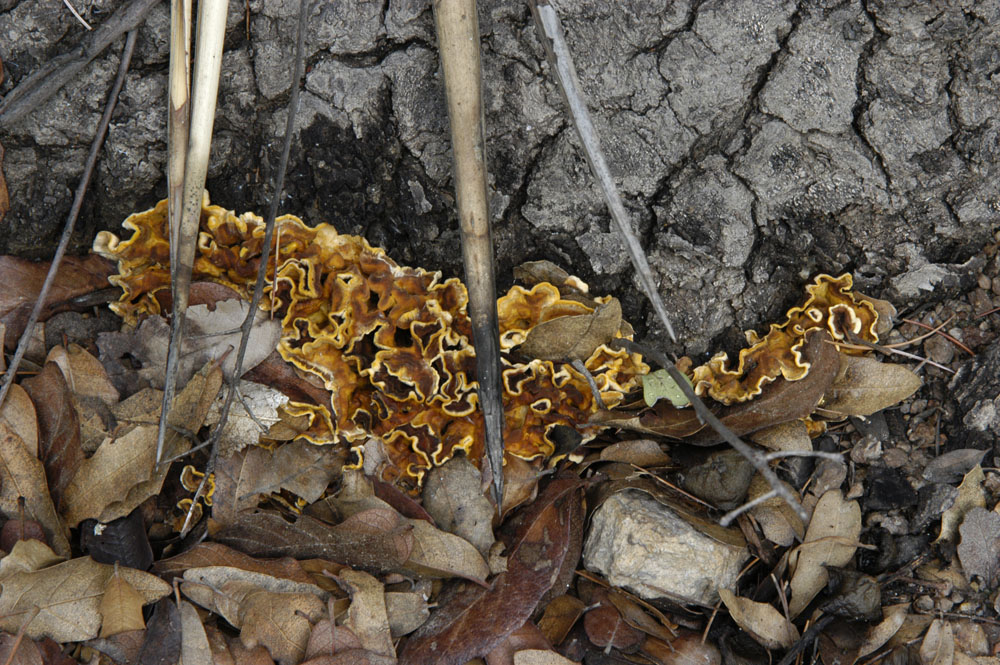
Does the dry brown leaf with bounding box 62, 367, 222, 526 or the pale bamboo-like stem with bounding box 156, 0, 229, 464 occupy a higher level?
the pale bamboo-like stem with bounding box 156, 0, 229, 464

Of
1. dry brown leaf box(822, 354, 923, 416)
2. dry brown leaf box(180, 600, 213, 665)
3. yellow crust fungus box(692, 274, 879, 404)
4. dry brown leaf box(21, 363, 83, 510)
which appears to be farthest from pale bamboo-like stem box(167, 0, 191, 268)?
dry brown leaf box(822, 354, 923, 416)

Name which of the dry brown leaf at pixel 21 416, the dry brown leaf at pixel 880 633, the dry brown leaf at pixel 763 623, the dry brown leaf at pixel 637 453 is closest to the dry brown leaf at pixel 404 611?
the dry brown leaf at pixel 637 453

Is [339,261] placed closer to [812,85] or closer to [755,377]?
[755,377]

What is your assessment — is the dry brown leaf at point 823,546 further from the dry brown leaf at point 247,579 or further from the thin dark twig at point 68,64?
the thin dark twig at point 68,64

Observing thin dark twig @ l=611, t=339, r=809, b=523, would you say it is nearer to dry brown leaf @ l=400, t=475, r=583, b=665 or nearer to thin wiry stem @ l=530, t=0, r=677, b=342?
thin wiry stem @ l=530, t=0, r=677, b=342

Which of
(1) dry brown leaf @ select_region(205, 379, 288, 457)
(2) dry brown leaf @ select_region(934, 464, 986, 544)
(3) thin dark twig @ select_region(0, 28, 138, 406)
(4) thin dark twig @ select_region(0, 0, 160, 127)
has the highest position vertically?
(4) thin dark twig @ select_region(0, 0, 160, 127)

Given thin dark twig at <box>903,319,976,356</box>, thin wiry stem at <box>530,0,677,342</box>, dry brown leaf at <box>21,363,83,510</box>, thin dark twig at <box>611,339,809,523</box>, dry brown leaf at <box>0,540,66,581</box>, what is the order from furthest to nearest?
thin dark twig at <box>903,319,976,356</box>
dry brown leaf at <box>21,363,83,510</box>
dry brown leaf at <box>0,540,66,581</box>
thin wiry stem at <box>530,0,677,342</box>
thin dark twig at <box>611,339,809,523</box>
